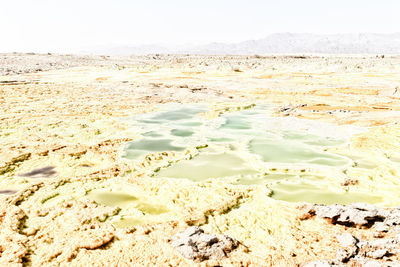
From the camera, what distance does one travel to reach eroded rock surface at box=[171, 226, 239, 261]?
16.4 ft

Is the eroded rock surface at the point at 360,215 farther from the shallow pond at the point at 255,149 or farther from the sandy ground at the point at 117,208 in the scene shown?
the shallow pond at the point at 255,149

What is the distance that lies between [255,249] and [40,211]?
4.34 metres

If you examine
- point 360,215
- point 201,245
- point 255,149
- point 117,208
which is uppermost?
point 360,215

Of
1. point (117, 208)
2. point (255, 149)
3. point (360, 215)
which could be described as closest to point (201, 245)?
point (117, 208)

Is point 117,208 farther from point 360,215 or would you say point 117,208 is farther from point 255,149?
point 255,149

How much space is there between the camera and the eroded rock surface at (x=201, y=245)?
4992mm

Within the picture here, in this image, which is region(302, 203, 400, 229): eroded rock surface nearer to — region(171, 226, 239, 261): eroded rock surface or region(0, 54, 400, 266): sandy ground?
region(0, 54, 400, 266): sandy ground

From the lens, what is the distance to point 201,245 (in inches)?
201

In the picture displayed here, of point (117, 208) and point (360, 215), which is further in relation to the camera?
point (117, 208)

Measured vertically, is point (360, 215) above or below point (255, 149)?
above

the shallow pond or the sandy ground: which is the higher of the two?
the sandy ground

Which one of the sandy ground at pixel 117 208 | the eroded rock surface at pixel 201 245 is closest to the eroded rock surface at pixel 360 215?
the sandy ground at pixel 117 208

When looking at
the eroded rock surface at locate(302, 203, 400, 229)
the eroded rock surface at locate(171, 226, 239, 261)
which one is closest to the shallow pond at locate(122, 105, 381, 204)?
the eroded rock surface at locate(302, 203, 400, 229)

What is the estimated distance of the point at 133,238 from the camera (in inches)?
Answer: 218
